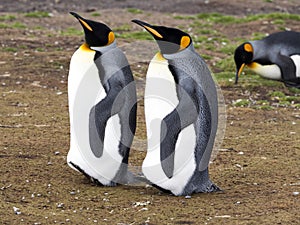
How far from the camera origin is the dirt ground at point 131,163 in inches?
168

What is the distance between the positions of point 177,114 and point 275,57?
5.40m

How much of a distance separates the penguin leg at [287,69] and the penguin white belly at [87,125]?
4.89m

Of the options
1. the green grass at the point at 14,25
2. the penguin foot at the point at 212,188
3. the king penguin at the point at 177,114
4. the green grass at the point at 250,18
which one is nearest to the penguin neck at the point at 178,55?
the king penguin at the point at 177,114

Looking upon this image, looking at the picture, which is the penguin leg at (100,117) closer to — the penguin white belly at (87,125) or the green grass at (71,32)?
the penguin white belly at (87,125)

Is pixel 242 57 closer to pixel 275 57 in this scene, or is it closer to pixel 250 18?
pixel 275 57

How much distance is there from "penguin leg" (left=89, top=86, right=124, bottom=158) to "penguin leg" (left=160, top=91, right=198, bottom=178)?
43 cm

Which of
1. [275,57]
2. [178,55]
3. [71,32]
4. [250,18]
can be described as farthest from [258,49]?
[178,55]

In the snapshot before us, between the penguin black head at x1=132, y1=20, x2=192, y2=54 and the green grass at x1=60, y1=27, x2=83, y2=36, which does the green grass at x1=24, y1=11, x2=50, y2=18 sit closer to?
the green grass at x1=60, y1=27, x2=83, y2=36

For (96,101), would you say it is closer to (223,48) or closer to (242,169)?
(242,169)

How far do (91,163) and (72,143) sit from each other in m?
0.20

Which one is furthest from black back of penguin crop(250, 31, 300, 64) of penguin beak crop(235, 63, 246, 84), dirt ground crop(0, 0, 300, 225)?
dirt ground crop(0, 0, 300, 225)

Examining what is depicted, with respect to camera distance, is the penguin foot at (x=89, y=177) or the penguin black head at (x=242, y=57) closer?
the penguin foot at (x=89, y=177)

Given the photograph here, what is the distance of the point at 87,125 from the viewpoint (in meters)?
4.95

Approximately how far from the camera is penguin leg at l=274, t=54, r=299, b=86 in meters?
9.43
